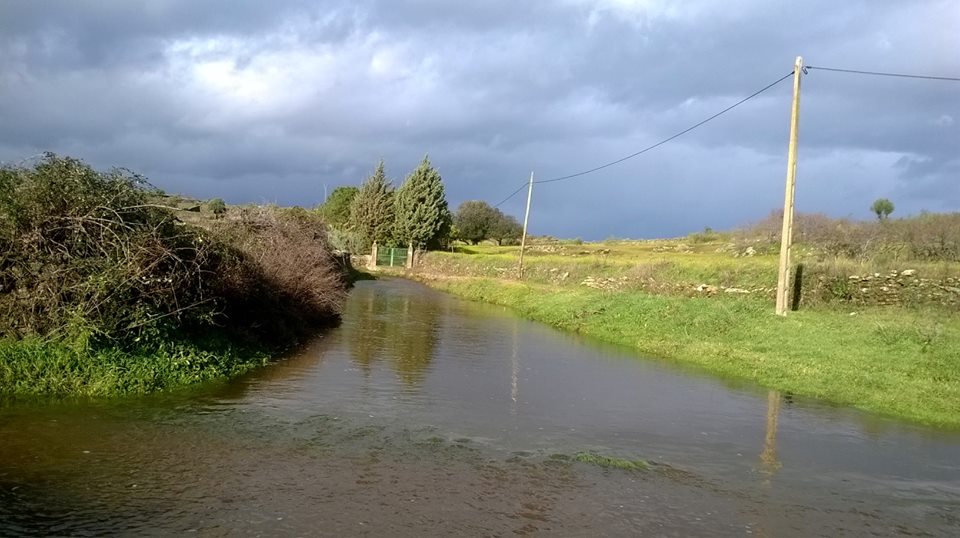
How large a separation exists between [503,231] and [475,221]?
168 inches

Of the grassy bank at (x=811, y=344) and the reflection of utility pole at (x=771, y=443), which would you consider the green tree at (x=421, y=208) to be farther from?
the reflection of utility pole at (x=771, y=443)

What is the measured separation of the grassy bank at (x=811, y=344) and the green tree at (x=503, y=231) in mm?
71665

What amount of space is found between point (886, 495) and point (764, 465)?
141 centimetres

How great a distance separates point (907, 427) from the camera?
38.4 ft

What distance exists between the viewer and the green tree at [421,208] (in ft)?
211

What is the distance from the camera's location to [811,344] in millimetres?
17797

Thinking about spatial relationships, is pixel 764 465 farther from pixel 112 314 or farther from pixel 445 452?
pixel 112 314

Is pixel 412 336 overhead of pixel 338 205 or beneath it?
beneath

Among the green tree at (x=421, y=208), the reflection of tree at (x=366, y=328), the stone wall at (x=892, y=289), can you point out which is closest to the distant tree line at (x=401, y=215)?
the green tree at (x=421, y=208)

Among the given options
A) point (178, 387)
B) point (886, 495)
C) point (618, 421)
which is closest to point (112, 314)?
point (178, 387)

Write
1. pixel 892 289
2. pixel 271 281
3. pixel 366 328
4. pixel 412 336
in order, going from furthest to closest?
pixel 892 289 → pixel 366 328 → pixel 412 336 → pixel 271 281

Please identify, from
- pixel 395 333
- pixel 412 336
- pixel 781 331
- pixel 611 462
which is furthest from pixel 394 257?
pixel 611 462

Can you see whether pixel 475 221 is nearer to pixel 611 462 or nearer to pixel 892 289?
pixel 892 289

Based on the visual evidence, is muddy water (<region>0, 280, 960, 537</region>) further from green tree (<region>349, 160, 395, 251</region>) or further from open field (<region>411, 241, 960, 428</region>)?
green tree (<region>349, 160, 395, 251</region>)
